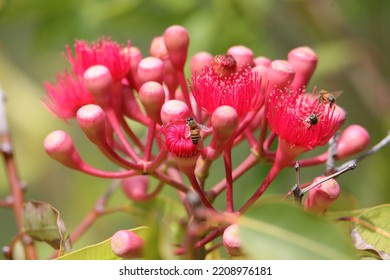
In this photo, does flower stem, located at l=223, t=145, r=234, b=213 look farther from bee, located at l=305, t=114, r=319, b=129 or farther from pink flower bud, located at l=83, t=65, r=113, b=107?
pink flower bud, located at l=83, t=65, r=113, b=107

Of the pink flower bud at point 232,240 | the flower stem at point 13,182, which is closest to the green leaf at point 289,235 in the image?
the pink flower bud at point 232,240

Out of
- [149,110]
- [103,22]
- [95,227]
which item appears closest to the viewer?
[149,110]

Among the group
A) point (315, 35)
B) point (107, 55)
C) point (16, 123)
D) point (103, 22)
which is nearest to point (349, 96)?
point (315, 35)

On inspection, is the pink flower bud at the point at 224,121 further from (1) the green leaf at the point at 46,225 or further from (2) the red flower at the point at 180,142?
(1) the green leaf at the point at 46,225

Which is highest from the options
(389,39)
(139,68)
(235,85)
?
(389,39)

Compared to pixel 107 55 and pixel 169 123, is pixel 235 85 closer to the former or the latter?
pixel 169 123

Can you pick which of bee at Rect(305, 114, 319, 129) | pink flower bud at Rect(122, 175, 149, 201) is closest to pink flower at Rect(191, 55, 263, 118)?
bee at Rect(305, 114, 319, 129)

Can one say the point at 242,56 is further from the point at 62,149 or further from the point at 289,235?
the point at 289,235
